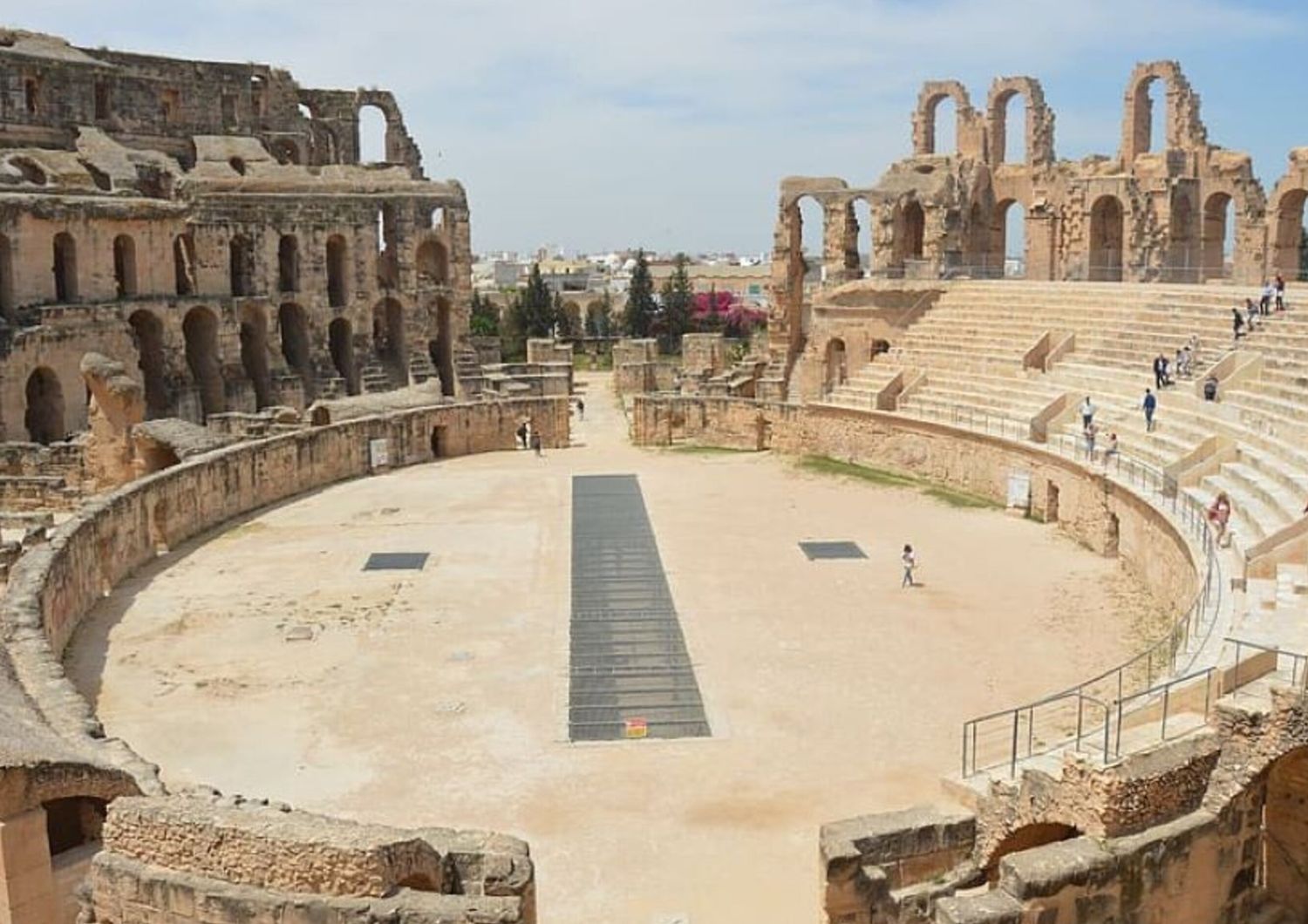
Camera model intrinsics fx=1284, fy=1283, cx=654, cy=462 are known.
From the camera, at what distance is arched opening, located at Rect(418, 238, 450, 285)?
39.8 m

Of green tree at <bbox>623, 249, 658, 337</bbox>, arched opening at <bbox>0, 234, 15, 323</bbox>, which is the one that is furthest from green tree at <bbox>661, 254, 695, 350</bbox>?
arched opening at <bbox>0, 234, 15, 323</bbox>

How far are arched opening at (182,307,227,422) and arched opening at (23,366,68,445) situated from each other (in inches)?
176

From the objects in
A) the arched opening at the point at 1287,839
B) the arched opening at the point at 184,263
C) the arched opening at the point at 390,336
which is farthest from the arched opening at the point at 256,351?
the arched opening at the point at 1287,839

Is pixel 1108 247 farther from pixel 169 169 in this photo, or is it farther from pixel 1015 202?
Result: pixel 169 169

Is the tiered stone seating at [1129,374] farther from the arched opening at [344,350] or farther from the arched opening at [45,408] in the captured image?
the arched opening at [45,408]

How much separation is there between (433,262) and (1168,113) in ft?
71.7

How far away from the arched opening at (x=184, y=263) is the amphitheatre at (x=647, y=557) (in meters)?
0.15

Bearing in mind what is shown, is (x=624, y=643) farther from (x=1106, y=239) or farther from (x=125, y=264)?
(x=125, y=264)

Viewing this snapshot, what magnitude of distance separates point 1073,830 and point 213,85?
40.3 metres

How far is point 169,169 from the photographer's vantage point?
36.4m

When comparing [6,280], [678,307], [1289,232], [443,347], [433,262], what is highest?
[433,262]

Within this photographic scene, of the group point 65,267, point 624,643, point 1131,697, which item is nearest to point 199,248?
point 65,267

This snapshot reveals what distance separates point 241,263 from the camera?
35750 mm

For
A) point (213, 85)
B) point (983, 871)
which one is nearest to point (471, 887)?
point (983, 871)
